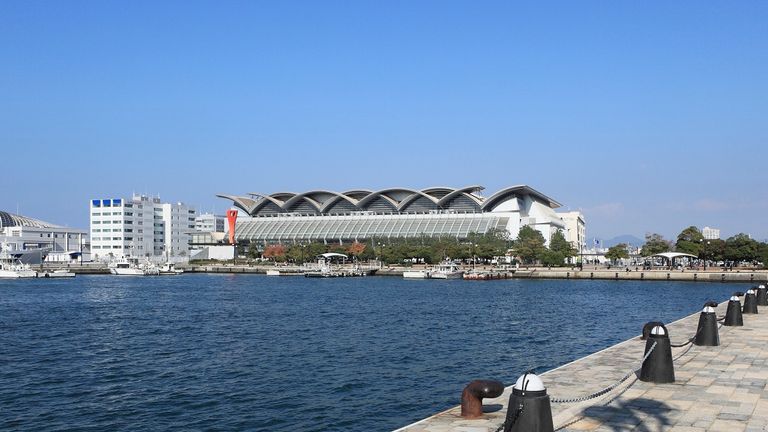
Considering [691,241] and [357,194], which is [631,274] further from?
[357,194]

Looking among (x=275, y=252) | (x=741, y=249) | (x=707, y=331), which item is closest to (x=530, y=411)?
(x=707, y=331)

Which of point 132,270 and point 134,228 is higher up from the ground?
point 134,228

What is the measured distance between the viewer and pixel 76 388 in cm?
2227

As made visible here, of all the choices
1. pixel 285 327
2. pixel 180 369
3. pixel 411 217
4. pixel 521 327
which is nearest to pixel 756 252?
pixel 411 217

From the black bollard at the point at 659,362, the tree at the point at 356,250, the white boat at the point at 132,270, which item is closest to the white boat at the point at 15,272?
the white boat at the point at 132,270

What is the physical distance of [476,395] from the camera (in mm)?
12148

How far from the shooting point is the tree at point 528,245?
12038cm

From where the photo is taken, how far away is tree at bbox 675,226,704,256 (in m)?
111

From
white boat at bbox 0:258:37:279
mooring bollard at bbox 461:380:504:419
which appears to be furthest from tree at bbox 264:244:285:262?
mooring bollard at bbox 461:380:504:419

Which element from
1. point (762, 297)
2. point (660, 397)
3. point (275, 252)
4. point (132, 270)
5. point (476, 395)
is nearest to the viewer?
point (476, 395)

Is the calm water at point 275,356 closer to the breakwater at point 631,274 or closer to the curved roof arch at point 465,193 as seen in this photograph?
the breakwater at point 631,274

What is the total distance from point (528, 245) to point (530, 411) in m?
117

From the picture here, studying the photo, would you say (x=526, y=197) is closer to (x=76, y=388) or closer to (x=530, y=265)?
(x=530, y=265)

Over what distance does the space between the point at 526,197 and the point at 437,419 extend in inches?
5877
